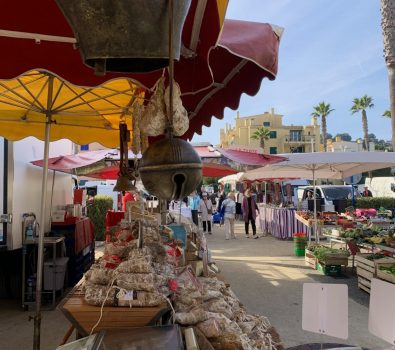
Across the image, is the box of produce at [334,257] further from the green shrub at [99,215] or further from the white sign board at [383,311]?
the green shrub at [99,215]

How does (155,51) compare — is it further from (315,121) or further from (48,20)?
(315,121)

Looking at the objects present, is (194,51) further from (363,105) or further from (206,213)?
(363,105)

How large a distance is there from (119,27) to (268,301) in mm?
6436

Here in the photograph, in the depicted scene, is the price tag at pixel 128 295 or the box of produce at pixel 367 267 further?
the box of produce at pixel 367 267

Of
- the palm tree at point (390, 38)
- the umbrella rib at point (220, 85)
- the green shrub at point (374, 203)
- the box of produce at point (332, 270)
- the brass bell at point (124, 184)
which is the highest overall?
the palm tree at point (390, 38)

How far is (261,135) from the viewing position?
2648 inches

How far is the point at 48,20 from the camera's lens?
2496mm

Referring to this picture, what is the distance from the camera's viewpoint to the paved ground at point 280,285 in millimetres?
5309

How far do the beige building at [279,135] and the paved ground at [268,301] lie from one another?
59.4 m

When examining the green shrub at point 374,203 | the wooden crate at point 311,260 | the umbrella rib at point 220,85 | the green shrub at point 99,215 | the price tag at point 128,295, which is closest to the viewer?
the price tag at point 128,295

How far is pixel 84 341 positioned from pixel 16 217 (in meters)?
4.57

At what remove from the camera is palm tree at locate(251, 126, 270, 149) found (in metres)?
67.1

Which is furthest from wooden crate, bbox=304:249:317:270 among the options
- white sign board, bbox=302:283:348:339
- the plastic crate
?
white sign board, bbox=302:283:348:339

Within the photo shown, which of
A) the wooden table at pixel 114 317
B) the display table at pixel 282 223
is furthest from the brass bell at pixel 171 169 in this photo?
the display table at pixel 282 223
